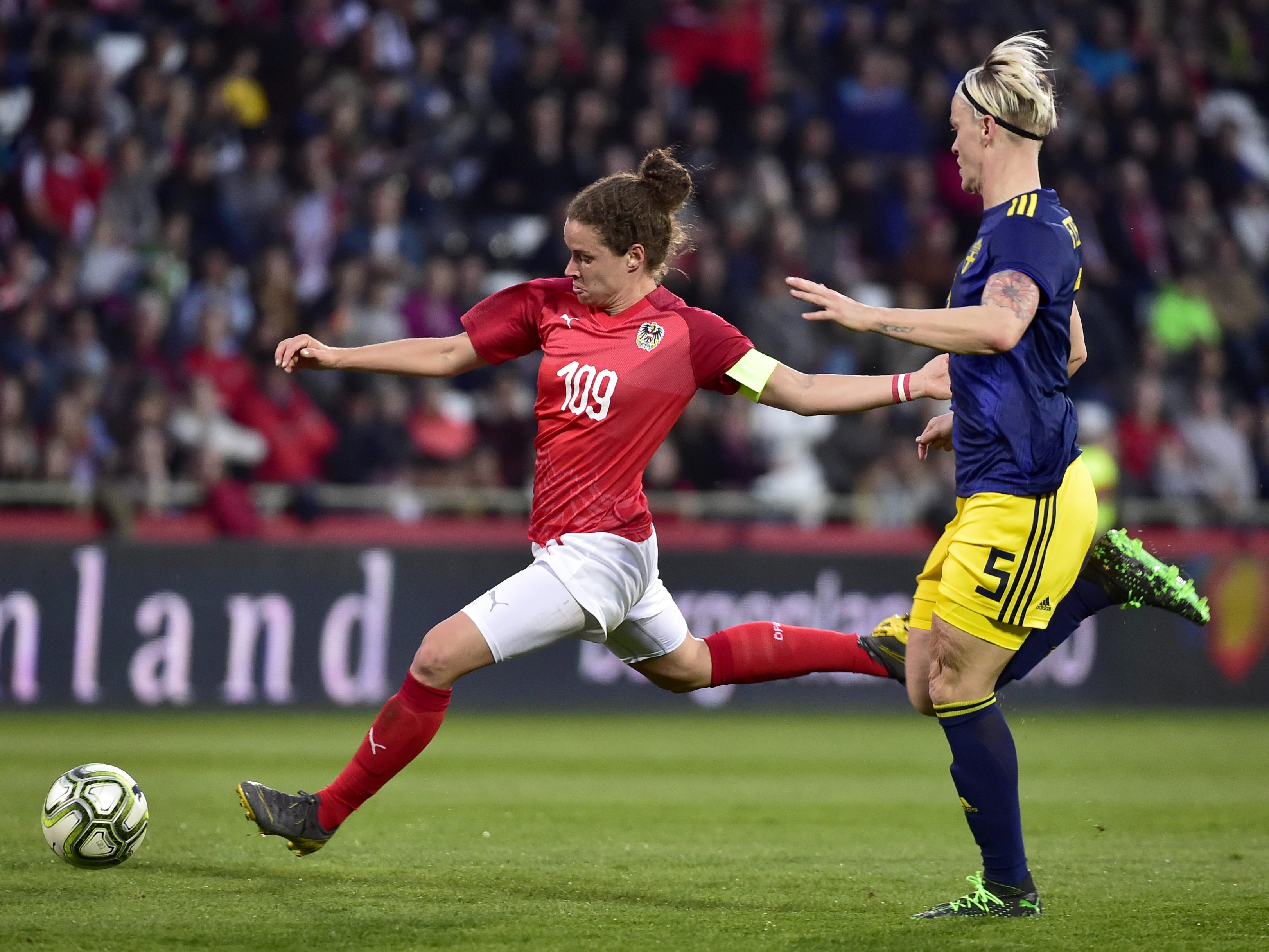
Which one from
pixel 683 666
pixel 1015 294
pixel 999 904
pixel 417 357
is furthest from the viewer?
pixel 683 666

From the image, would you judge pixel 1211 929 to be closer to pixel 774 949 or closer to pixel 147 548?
pixel 774 949

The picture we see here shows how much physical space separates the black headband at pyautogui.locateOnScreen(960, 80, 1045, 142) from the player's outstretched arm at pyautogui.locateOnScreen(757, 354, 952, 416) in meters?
0.71

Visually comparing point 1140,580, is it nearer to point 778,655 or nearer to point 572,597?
point 778,655

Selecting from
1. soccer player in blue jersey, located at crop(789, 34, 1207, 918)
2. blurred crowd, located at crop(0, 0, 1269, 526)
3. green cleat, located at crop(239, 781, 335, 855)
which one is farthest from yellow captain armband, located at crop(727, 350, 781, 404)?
blurred crowd, located at crop(0, 0, 1269, 526)

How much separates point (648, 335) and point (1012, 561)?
141cm

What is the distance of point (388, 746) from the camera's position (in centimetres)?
544

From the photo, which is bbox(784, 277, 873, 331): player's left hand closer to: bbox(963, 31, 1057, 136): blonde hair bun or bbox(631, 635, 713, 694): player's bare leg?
bbox(963, 31, 1057, 136): blonde hair bun

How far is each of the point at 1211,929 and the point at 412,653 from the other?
26.0 feet

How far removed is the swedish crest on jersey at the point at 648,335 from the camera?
5.57m

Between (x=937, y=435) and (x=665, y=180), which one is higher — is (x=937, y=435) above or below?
below

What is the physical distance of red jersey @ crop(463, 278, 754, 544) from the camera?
5523 millimetres

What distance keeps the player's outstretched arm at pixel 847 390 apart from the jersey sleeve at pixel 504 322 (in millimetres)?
848

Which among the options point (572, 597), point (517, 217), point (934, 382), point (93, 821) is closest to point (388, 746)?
point (572, 597)

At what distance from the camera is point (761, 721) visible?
42.1ft
